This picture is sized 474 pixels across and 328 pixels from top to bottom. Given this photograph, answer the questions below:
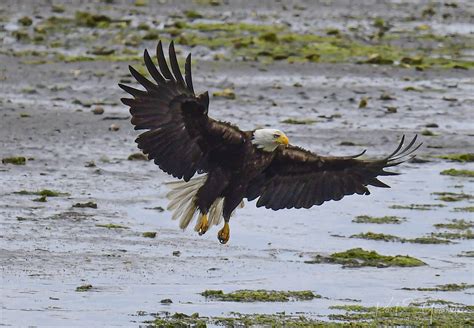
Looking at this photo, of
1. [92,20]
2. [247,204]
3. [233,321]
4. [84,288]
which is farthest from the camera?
[92,20]

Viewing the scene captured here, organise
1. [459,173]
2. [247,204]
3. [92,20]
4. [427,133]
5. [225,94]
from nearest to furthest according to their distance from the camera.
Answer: [247,204] → [459,173] → [427,133] → [225,94] → [92,20]

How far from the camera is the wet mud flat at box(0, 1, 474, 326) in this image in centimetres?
852

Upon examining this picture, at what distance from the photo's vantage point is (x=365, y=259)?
9703 millimetres

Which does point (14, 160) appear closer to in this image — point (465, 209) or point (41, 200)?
point (41, 200)

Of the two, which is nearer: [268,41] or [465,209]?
[465,209]

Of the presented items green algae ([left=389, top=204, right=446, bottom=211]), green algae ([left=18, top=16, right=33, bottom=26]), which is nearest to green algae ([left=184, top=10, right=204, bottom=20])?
green algae ([left=18, top=16, right=33, bottom=26])

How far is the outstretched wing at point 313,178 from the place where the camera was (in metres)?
9.67

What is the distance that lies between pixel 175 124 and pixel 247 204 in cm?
327

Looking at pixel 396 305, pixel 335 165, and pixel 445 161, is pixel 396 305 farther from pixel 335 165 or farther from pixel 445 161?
pixel 445 161

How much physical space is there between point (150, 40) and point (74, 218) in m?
10.8

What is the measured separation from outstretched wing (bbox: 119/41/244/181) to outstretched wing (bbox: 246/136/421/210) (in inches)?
32.8

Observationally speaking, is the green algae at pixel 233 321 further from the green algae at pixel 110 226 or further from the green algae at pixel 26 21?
the green algae at pixel 26 21

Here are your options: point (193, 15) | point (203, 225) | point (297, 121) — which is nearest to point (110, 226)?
point (203, 225)

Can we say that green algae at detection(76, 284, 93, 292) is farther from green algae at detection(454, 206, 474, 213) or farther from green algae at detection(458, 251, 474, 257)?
green algae at detection(454, 206, 474, 213)
